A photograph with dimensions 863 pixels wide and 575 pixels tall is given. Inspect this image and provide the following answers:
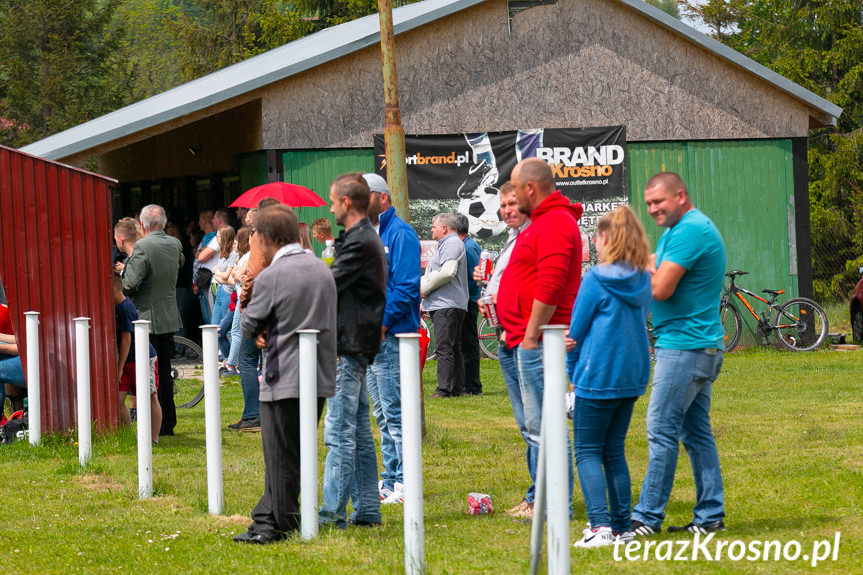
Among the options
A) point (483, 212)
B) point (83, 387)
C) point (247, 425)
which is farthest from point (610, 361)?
point (483, 212)

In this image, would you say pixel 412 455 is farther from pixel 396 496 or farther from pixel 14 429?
pixel 14 429

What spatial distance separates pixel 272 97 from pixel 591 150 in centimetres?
485

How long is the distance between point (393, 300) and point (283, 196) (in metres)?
7.92

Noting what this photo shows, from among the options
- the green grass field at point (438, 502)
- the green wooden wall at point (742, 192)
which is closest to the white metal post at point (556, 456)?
the green grass field at point (438, 502)

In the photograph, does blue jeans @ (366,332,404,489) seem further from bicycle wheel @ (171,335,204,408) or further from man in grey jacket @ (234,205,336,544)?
bicycle wheel @ (171,335,204,408)

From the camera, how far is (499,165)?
17438 mm

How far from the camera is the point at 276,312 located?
606 centimetres

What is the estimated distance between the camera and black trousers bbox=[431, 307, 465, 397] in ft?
41.7

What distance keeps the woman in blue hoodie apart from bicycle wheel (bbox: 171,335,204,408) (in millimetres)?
7060

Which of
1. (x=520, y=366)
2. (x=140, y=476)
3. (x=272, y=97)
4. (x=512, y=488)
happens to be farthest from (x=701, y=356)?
(x=272, y=97)

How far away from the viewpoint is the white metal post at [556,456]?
4430 millimetres

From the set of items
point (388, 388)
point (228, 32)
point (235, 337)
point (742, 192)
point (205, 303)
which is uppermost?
point (228, 32)

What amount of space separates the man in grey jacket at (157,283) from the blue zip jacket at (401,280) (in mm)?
3485

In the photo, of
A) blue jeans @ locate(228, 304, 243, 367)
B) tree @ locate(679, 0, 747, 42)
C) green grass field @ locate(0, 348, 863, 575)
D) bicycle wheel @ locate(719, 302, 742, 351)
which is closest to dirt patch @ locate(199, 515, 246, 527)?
green grass field @ locate(0, 348, 863, 575)
